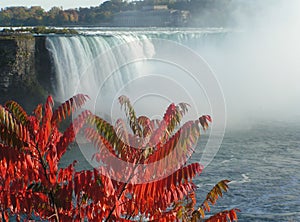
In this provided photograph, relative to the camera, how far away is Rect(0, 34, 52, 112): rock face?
2900 centimetres

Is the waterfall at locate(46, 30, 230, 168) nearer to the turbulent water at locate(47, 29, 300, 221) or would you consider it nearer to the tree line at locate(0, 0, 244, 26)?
the turbulent water at locate(47, 29, 300, 221)

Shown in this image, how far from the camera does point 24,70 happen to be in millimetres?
29984

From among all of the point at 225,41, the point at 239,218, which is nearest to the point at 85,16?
the point at 225,41

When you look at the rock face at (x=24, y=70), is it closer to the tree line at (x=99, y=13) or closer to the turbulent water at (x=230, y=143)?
the turbulent water at (x=230, y=143)

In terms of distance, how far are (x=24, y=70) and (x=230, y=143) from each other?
39.5ft

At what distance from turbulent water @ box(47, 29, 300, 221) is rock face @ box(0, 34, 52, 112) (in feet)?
2.02

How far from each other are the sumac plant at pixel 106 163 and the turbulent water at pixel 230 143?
29.1 ft

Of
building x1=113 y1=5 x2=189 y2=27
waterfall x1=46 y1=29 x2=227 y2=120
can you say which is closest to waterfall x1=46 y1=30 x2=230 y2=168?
waterfall x1=46 y1=29 x2=227 y2=120

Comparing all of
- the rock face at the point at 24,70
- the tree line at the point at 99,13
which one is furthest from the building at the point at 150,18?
the rock face at the point at 24,70

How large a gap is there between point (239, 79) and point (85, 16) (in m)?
40.9

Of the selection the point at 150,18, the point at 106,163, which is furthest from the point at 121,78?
the point at 150,18

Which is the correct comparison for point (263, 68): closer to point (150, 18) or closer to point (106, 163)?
point (150, 18)

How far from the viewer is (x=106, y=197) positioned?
652 centimetres

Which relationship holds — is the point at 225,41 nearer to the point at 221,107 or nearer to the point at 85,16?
the point at 221,107
